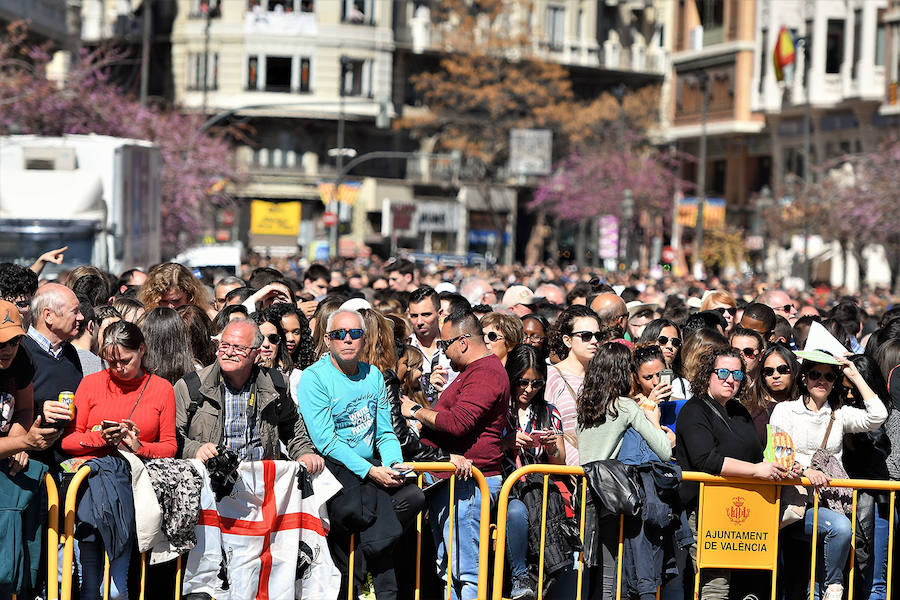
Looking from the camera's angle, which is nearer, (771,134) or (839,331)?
(839,331)

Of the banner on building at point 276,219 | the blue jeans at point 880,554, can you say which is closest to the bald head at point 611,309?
the blue jeans at point 880,554

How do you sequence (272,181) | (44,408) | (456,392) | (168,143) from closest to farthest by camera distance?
(44,408) < (456,392) < (168,143) < (272,181)

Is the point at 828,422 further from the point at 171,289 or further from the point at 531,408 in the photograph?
the point at 171,289

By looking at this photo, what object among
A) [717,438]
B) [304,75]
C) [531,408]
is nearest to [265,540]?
[531,408]

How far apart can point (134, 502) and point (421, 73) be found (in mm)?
59637

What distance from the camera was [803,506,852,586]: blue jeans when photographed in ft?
28.2

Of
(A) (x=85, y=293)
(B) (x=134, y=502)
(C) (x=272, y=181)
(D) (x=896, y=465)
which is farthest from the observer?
(C) (x=272, y=181)

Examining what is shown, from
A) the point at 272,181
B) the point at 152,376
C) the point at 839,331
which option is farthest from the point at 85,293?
the point at 272,181

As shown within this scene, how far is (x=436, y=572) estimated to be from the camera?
8.54m

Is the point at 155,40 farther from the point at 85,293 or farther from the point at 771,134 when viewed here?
the point at 85,293

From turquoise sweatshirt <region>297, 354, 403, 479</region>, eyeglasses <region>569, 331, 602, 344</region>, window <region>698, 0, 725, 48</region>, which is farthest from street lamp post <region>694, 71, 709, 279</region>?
turquoise sweatshirt <region>297, 354, 403, 479</region>

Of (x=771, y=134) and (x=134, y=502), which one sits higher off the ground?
→ (x=771, y=134)

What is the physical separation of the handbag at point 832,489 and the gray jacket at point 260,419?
3004mm

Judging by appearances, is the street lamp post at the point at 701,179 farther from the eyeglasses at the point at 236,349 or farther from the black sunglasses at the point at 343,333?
the eyeglasses at the point at 236,349
